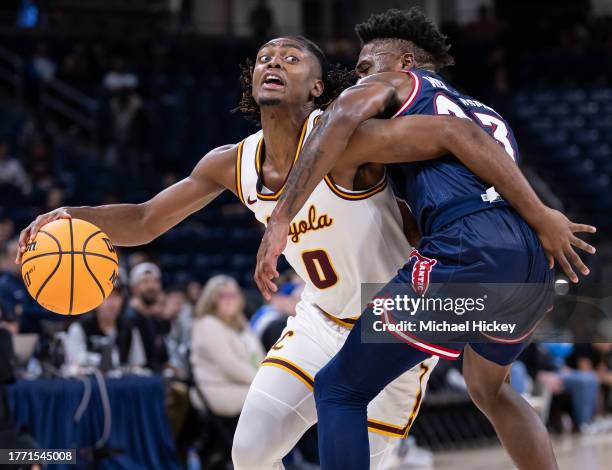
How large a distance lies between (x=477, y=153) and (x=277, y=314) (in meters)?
5.24

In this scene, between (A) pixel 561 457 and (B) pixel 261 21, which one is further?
(B) pixel 261 21

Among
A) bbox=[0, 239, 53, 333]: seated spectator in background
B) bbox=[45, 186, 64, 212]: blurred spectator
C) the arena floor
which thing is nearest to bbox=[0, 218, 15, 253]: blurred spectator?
bbox=[45, 186, 64, 212]: blurred spectator

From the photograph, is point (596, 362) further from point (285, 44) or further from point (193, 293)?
point (285, 44)

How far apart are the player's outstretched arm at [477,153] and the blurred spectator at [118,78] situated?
1185 cm

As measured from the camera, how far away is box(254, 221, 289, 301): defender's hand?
11.2 ft

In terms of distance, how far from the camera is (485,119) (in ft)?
12.3

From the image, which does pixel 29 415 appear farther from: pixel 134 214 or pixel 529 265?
pixel 529 265

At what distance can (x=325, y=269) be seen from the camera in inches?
158

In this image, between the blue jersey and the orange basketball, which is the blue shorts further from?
the orange basketball

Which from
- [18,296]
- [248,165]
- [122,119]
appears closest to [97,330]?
[18,296]

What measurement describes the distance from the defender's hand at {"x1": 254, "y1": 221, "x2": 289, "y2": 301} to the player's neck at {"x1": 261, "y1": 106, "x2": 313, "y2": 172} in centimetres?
64

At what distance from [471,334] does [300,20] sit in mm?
17177

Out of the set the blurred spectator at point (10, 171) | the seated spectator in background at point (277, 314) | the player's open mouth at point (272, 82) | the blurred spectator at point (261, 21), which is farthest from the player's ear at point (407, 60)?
the blurred spectator at point (261, 21)

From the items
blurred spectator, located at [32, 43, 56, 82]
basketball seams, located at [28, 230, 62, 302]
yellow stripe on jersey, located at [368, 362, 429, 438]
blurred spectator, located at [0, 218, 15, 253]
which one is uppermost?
blurred spectator, located at [32, 43, 56, 82]
